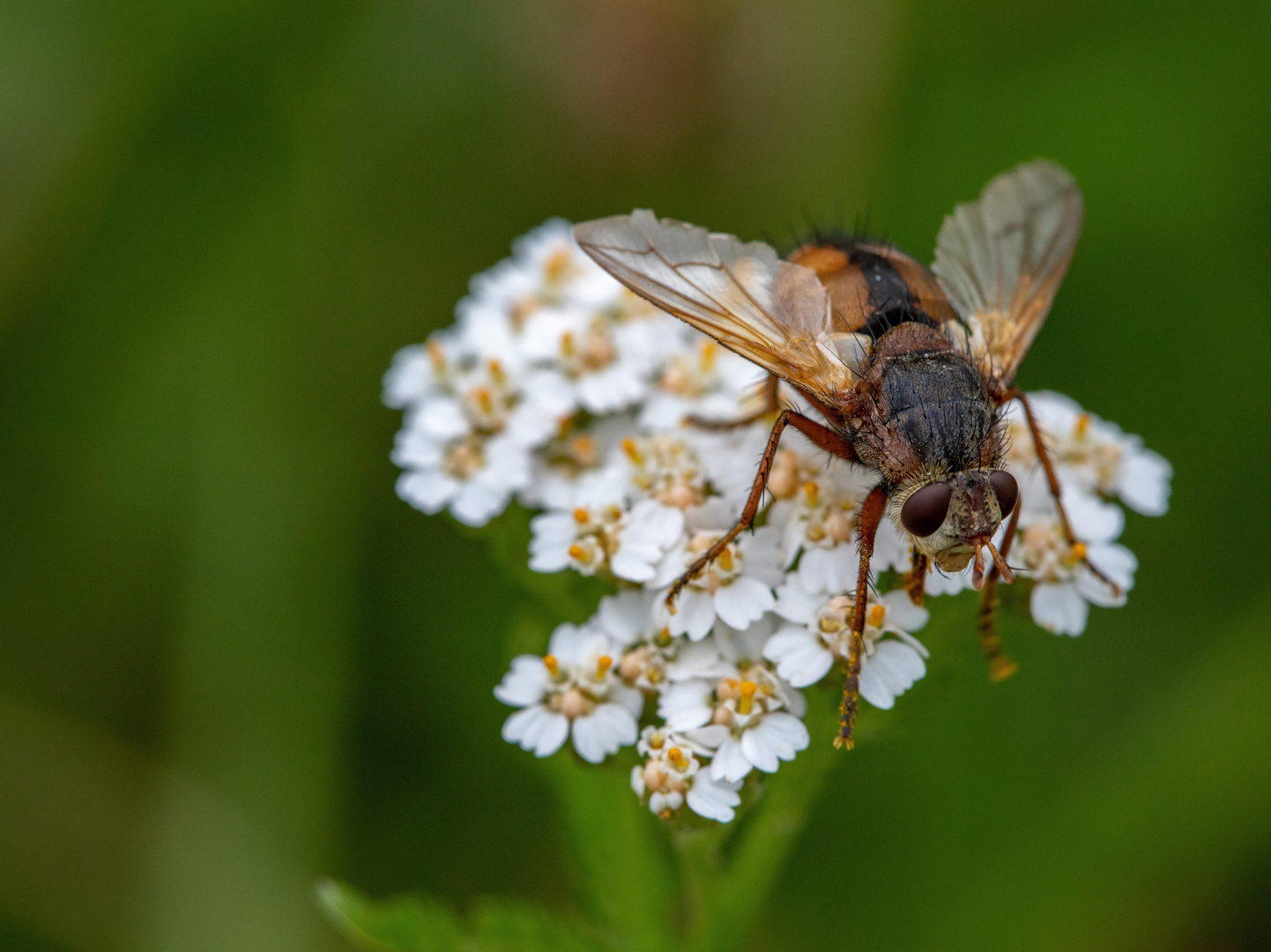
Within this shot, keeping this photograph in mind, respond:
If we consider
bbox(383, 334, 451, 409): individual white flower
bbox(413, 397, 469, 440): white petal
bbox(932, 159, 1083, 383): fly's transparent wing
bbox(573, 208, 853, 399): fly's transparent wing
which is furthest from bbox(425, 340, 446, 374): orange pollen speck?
bbox(932, 159, 1083, 383): fly's transparent wing

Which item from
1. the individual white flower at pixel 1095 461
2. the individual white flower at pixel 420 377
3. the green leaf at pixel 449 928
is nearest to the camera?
the green leaf at pixel 449 928

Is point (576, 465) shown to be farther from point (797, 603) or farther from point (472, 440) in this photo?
point (797, 603)

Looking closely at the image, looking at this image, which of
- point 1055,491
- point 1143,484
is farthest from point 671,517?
point 1143,484

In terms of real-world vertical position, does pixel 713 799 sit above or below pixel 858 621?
below

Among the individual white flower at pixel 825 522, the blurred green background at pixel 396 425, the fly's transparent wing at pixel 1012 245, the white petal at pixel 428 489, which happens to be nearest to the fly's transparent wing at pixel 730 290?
the individual white flower at pixel 825 522

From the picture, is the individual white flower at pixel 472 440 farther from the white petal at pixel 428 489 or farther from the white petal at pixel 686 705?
the white petal at pixel 686 705
